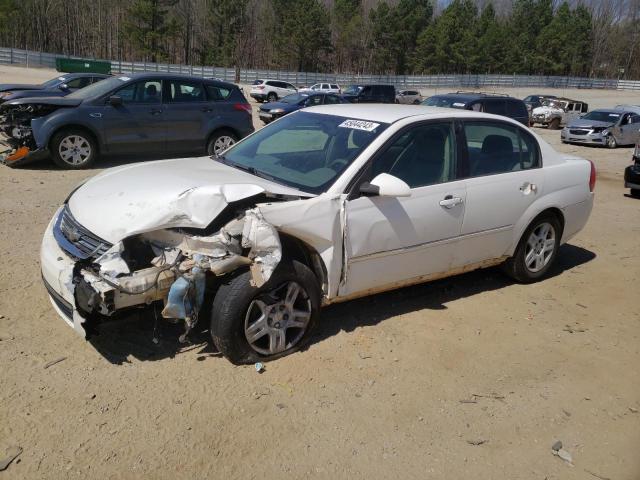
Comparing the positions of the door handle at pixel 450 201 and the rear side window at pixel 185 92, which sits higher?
the rear side window at pixel 185 92

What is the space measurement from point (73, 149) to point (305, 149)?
638cm

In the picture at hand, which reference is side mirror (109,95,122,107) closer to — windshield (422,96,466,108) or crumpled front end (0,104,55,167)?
crumpled front end (0,104,55,167)

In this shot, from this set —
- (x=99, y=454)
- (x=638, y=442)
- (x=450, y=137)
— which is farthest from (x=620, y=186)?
(x=99, y=454)

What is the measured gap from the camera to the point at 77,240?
145 inches

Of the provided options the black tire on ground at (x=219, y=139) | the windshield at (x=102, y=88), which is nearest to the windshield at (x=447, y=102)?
the black tire on ground at (x=219, y=139)

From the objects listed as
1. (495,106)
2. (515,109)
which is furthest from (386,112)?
(515,109)

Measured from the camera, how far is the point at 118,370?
3639mm

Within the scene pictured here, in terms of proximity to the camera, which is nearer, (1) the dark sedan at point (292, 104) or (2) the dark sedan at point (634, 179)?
(2) the dark sedan at point (634, 179)

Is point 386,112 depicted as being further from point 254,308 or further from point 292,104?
point 292,104

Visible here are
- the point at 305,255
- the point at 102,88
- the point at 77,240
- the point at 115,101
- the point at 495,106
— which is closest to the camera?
Answer: the point at 77,240

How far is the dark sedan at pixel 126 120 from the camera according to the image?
9273 millimetres

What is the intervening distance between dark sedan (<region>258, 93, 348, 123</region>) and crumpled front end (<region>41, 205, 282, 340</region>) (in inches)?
710

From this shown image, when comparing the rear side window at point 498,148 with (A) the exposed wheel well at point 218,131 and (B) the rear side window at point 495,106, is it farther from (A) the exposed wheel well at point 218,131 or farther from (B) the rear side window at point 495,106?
(B) the rear side window at point 495,106

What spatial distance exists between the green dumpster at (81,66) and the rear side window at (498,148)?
4478 centimetres
